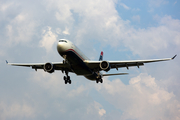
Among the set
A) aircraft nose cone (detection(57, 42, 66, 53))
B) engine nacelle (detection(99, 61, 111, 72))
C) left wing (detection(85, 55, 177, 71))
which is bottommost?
engine nacelle (detection(99, 61, 111, 72))

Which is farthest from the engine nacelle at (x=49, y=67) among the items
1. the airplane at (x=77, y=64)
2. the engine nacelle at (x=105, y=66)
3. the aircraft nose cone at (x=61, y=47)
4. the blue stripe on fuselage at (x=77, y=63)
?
the engine nacelle at (x=105, y=66)

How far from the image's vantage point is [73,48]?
38.0 metres

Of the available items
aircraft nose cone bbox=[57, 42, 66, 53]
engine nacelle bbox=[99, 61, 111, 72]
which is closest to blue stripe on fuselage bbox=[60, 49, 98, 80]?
aircraft nose cone bbox=[57, 42, 66, 53]

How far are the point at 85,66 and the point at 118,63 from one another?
548 cm

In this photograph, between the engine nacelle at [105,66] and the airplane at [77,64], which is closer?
the airplane at [77,64]

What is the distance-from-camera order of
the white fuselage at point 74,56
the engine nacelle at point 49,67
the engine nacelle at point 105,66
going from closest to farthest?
the white fuselage at point 74,56 < the engine nacelle at point 105,66 < the engine nacelle at point 49,67

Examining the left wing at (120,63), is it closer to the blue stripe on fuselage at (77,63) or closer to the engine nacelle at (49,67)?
the blue stripe on fuselage at (77,63)

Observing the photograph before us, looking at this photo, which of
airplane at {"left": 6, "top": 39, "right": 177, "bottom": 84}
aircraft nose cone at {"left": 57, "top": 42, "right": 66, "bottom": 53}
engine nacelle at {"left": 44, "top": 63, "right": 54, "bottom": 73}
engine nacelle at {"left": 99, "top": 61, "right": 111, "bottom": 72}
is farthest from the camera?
engine nacelle at {"left": 44, "top": 63, "right": 54, "bottom": 73}

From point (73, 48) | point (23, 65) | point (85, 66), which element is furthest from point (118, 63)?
point (23, 65)

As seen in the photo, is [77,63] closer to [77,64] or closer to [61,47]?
[77,64]

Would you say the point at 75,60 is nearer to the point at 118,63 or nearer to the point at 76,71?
the point at 76,71

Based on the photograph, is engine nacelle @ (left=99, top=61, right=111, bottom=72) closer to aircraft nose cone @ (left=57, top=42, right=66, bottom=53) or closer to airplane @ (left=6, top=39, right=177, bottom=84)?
airplane @ (left=6, top=39, right=177, bottom=84)

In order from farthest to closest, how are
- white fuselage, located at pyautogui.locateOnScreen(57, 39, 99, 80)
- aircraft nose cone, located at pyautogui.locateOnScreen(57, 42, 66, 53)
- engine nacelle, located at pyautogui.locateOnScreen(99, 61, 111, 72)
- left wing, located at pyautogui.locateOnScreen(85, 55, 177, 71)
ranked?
left wing, located at pyautogui.locateOnScreen(85, 55, 177, 71)
engine nacelle, located at pyautogui.locateOnScreen(99, 61, 111, 72)
white fuselage, located at pyautogui.locateOnScreen(57, 39, 99, 80)
aircraft nose cone, located at pyautogui.locateOnScreen(57, 42, 66, 53)

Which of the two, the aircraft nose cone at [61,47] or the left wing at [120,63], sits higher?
the aircraft nose cone at [61,47]
